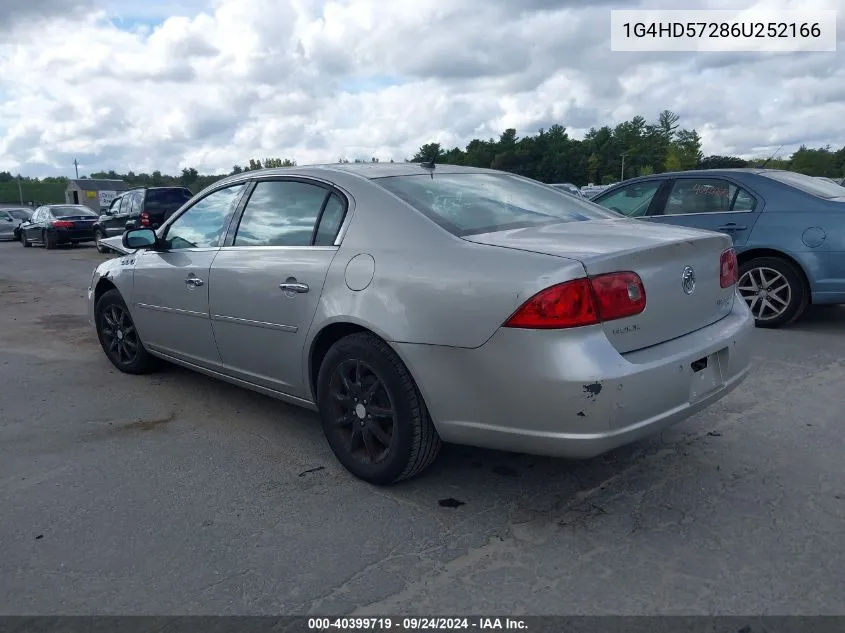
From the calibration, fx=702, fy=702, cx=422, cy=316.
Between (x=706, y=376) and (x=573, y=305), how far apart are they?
87cm

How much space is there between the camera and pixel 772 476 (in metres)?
3.42

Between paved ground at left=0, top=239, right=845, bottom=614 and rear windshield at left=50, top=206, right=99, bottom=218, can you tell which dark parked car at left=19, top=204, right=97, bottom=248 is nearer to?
rear windshield at left=50, top=206, right=99, bottom=218

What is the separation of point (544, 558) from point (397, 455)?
824 millimetres

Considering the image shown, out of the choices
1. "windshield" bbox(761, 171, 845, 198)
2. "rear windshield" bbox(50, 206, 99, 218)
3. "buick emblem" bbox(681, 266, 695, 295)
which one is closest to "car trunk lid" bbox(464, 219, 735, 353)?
"buick emblem" bbox(681, 266, 695, 295)

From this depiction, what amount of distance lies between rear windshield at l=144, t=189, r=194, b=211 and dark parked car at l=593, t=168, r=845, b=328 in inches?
551

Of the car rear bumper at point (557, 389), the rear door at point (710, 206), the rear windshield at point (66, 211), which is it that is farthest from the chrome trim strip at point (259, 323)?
the rear windshield at point (66, 211)

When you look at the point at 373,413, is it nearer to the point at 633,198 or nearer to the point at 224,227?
the point at 224,227

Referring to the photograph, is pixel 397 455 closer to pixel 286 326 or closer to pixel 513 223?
pixel 286 326

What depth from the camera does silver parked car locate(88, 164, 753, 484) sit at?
2.75 metres

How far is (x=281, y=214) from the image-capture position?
13.1 feet

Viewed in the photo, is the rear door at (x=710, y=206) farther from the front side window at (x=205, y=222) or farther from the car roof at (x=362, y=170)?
the front side window at (x=205, y=222)

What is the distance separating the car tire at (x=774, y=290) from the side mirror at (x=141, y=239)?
209 inches
